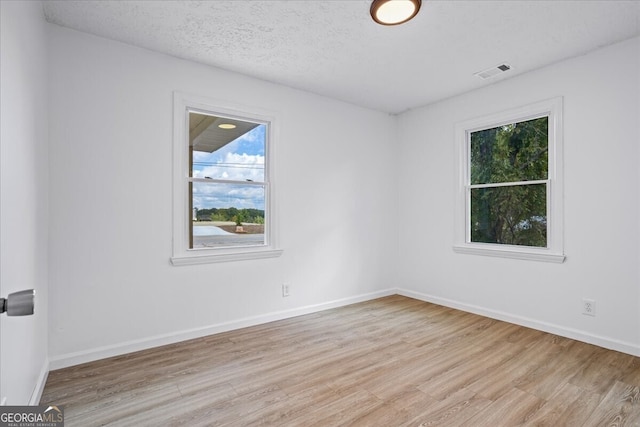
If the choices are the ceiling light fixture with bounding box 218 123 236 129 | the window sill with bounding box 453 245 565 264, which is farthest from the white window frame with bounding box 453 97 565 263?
the ceiling light fixture with bounding box 218 123 236 129

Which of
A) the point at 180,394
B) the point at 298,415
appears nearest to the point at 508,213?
the point at 298,415

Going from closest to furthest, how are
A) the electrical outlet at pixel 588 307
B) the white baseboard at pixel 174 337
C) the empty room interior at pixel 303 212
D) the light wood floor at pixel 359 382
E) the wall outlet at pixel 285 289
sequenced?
the light wood floor at pixel 359 382
the empty room interior at pixel 303 212
the white baseboard at pixel 174 337
the electrical outlet at pixel 588 307
the wall outlet at pixel 285 289

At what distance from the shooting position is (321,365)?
8.71ft

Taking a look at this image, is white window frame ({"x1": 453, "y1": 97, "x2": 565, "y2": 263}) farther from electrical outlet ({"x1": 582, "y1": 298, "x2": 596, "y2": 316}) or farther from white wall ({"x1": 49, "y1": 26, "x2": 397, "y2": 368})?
white wall ({"x1": 49, "y1": 26, "x2": 397, "y2": 368})

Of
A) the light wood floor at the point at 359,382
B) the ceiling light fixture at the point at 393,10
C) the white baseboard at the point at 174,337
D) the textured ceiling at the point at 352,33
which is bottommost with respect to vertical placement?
the light wood floor at the point at 359,382

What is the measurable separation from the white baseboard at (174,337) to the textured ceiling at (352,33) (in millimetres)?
2561

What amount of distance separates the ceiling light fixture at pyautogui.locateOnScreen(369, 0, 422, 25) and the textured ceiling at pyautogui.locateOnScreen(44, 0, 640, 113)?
0.32 feet

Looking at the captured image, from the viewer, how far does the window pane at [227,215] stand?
334 cm

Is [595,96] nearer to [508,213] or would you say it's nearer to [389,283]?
[508,213]

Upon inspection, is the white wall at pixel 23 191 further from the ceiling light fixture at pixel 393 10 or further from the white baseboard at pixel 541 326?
the white baseboard at pixel 541 326

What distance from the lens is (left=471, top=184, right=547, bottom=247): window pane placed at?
3512 millimetres

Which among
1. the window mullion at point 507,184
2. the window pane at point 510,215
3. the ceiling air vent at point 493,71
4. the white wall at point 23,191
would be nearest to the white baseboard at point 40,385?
the white wall at point 23,191

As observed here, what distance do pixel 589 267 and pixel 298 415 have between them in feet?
9.51

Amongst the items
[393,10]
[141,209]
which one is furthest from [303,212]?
[393,10]
